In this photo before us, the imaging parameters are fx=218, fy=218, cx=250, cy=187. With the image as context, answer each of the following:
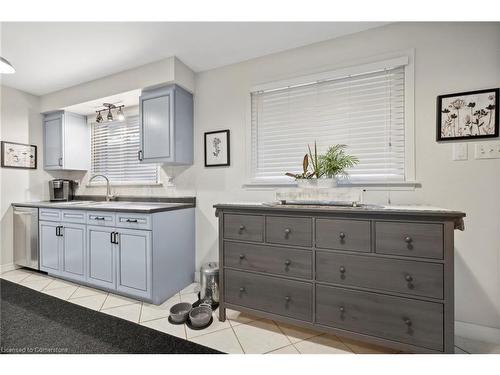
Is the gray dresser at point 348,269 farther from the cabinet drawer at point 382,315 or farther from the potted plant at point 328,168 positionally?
the potted plant at point 328,168

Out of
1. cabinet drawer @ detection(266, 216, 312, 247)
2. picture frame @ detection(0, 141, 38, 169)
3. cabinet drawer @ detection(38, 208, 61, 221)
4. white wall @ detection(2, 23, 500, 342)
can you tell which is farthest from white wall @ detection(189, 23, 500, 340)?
picture frame @ detection(0, 141, 38, 169)

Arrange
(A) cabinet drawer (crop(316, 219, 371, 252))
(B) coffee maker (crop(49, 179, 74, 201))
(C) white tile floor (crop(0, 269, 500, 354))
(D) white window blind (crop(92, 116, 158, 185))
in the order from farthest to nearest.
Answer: (B) coffee maker (crop(49, 179, 74, 201)) → (D) white window blind (crop(92, 116, 158, 185)) → (C) white tile floor (crop(0, 269, 500, 354)) → (A) cabinet drawer (crop(316, 219, 371, 252))

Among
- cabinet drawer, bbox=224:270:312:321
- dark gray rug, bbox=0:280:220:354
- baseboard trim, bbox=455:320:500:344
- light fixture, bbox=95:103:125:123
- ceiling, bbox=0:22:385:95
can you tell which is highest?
ceiling, bbox=0:22:385:95

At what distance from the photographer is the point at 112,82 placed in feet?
8.50

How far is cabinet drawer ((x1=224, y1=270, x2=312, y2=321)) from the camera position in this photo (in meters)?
1.51

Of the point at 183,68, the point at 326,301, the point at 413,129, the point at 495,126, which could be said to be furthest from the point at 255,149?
the point at 495,126

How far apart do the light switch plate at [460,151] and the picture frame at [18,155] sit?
4.97 m

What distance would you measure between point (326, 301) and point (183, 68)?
102 inches

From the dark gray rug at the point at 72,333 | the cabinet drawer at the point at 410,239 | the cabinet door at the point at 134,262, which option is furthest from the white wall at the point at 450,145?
the cabinet door at the point at 134,262

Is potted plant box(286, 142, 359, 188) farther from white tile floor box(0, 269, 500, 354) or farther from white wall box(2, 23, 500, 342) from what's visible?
white tile floor box(0, 269, 500, 354)

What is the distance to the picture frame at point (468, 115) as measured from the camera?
1537 millimetres

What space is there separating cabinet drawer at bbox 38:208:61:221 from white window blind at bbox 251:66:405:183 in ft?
7.79

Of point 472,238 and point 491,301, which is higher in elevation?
point 472,238
